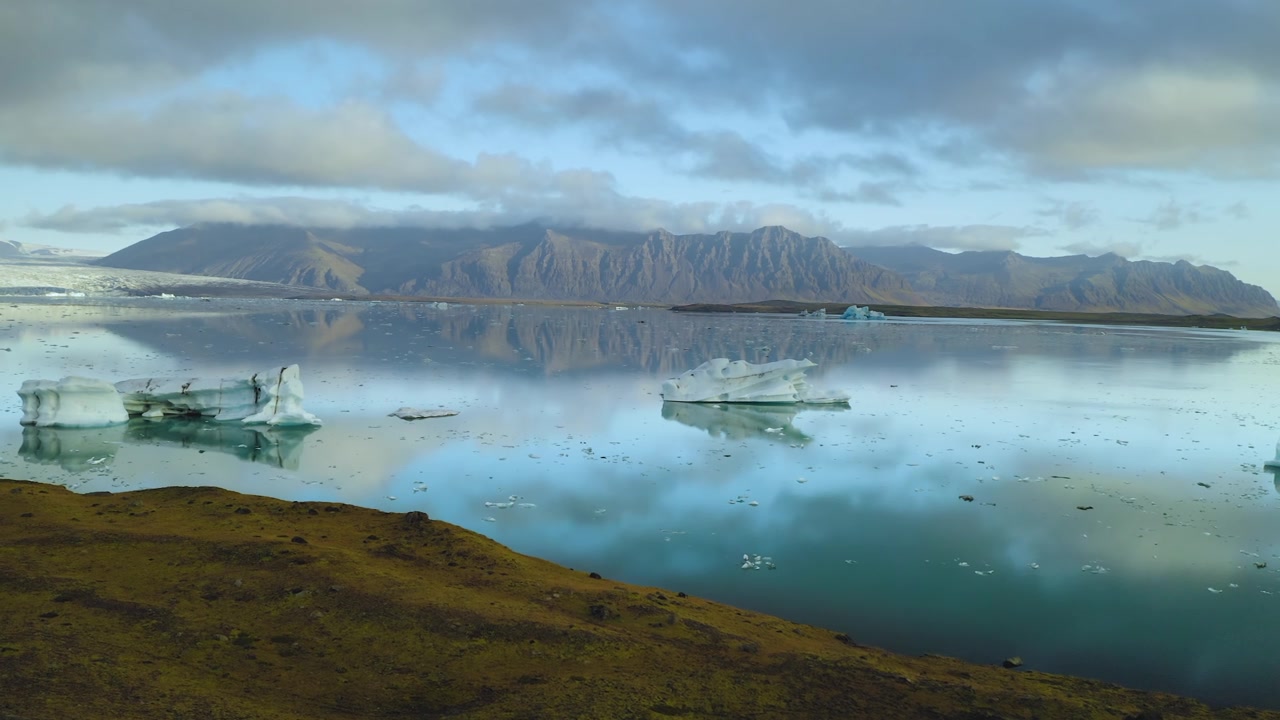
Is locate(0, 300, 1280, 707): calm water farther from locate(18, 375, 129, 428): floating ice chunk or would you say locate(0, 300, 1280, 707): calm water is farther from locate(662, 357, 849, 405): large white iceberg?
locate(662, 357, 849, 405): large white iceberg

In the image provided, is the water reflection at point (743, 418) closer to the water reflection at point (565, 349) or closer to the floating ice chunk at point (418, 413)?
the floating ice chunk at point (418, 413)

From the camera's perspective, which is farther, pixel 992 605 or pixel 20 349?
pixel 20 349

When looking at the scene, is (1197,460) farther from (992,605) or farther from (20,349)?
(20,349)

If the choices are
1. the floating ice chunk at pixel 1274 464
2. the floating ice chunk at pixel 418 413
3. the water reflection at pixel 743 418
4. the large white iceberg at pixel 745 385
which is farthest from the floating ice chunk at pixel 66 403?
the floating ice chunk at pixel 1274 464

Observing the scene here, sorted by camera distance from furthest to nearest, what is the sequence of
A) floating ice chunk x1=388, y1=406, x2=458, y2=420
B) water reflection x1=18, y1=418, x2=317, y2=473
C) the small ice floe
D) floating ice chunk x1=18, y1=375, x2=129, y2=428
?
1. floating ice chunk x1=388, y1=406, x2=458, y2=420
2. floating ice chunk x1=18, y1=375, x2=129, y2=428
3. water reflection x1=18, y1=418, x2=317, y2=473
4. the small ice floe

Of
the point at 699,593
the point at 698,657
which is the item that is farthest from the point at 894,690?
the point at 699,593

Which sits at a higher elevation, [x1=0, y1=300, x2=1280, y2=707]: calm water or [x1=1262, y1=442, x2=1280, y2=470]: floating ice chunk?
[x1=1262, y1=442, x2=1280, y2=470]: floating ice chunk

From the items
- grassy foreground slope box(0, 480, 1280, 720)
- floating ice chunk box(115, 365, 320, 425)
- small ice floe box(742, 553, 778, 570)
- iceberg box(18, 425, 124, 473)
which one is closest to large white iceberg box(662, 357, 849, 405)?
floating ice chunk box(115, 365, 320, 425)
